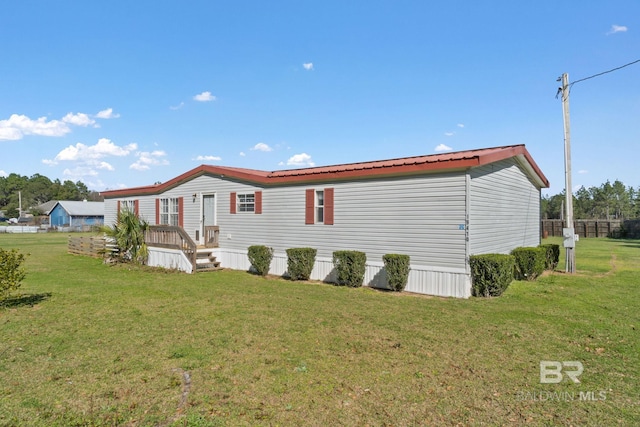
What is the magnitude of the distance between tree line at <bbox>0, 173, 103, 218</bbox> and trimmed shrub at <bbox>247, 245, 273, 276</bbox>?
85830 mm

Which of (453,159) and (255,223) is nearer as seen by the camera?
(453,159)

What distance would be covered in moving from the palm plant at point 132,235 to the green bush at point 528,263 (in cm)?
1321

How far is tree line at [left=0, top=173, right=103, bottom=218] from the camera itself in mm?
85812

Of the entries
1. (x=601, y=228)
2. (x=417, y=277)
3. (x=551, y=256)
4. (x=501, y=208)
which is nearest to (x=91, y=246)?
(x=417, y=277)

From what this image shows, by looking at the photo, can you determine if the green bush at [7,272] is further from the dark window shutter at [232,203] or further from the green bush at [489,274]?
the green bush at [489,274]

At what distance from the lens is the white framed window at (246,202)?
45.2 feet

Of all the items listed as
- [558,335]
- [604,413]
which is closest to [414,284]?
[558,335]

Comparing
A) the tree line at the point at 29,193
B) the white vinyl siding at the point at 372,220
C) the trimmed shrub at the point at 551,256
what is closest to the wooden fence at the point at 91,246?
the white vinyl siding at the point at 372,220

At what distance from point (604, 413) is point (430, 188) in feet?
21.4

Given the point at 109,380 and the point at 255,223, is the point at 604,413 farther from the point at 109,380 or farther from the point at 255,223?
the point at 255,223

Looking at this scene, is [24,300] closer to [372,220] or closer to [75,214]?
[372,220]

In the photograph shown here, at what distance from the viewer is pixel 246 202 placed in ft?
45.9

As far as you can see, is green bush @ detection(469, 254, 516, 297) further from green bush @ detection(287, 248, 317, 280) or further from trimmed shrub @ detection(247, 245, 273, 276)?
trimmed shrub @ detection(247, 245, 273, 276)

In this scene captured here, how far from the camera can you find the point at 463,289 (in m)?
8.86
